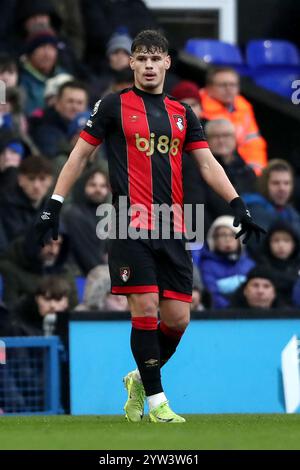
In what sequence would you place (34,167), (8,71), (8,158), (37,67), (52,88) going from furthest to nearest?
(37,67) → (52,88) → (8,71) → (8,158) → (34,167)

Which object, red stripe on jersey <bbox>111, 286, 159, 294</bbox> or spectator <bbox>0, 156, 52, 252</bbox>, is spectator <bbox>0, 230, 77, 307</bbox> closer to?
spectator <bbox>0, 156, 52, 252</bbox>

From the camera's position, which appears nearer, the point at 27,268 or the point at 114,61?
the point at 27,268

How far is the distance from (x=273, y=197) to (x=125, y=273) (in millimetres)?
5623

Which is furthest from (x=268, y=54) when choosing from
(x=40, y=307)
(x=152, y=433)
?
(x=152, y=433)

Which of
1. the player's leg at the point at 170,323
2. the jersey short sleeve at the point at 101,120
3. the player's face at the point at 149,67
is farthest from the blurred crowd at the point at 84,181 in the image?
the player's face at the point at 149,67

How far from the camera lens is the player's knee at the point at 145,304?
27.9 feet

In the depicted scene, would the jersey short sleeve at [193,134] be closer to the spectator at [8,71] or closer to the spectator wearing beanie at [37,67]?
the spectator at [8,71]

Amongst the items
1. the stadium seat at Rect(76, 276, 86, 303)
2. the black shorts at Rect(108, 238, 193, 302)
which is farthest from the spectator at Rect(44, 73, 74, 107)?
the black shorts at Rect(108, 238, 193, 302)

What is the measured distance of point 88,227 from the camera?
42.2 feet

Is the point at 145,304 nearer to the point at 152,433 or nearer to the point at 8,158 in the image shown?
the point at 152,433

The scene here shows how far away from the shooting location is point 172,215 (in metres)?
8.67

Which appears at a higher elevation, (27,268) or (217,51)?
(217,51)

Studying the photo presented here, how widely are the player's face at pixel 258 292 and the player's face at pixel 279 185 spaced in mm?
1885
